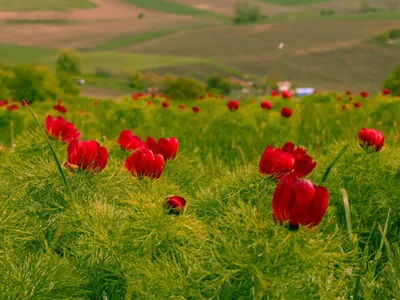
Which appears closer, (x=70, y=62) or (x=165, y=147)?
(x=165, y=147)

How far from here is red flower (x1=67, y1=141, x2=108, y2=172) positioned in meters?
2.14

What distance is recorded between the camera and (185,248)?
5.87 ft

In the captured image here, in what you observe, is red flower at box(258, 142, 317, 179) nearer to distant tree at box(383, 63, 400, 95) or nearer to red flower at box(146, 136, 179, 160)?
red flower at box(146, 136, 179, 160)

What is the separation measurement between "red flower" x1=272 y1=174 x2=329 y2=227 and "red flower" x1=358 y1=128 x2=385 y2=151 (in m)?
1.51

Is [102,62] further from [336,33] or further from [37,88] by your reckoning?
Result: [37,88]

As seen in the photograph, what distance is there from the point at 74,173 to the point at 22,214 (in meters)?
0.26

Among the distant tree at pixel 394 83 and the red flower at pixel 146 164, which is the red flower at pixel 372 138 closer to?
the red flower at pixel 146 164

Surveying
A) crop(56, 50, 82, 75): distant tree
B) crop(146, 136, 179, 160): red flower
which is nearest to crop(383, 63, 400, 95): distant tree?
crop(146, 136, 179, 160): red flower

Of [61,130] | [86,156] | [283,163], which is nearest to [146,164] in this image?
[86,156]

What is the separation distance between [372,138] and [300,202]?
1585 mm

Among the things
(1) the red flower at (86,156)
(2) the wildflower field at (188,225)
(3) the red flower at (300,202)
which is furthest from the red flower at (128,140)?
(3) the red flower at (300,202)

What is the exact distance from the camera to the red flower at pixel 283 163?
1.91 meters

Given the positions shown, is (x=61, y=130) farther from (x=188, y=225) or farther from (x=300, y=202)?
(x=300, y=202)

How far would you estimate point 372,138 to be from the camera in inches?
113
